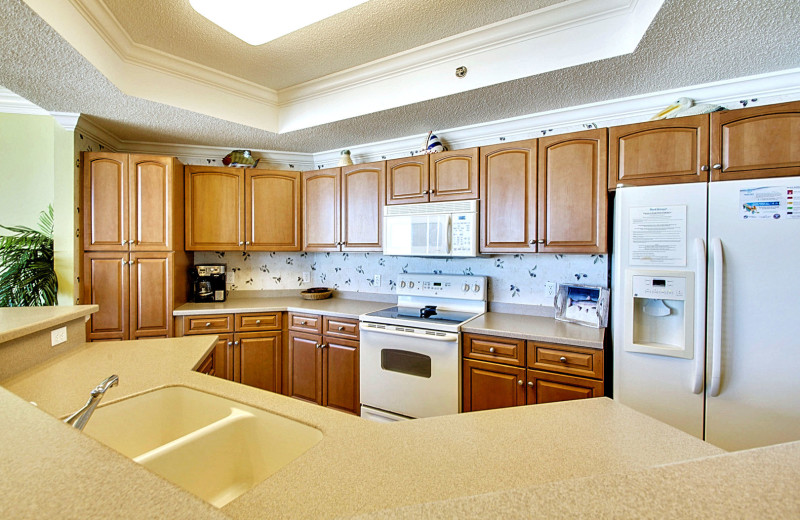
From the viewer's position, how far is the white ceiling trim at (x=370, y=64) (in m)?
1.71

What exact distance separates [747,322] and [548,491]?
1.92 meters

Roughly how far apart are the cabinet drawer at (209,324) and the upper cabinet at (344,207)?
907 mm

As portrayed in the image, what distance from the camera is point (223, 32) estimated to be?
6.52ft

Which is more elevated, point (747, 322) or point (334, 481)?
point (747, 322)

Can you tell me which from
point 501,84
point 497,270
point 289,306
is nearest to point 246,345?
point 289,306

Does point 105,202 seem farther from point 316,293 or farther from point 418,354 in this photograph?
point 418,354

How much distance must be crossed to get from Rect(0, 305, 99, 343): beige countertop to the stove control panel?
202 cm

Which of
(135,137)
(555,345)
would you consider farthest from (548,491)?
(135,137)

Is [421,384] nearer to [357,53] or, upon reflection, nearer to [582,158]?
[582,158]

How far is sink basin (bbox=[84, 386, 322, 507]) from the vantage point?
909mm

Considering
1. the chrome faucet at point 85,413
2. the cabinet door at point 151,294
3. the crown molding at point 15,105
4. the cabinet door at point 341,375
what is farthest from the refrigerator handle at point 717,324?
the crown molding at point 15,105

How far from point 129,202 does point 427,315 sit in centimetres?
249

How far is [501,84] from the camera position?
2025 millimetres

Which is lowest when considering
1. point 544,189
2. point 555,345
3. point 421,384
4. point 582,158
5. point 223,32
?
point 421,384
